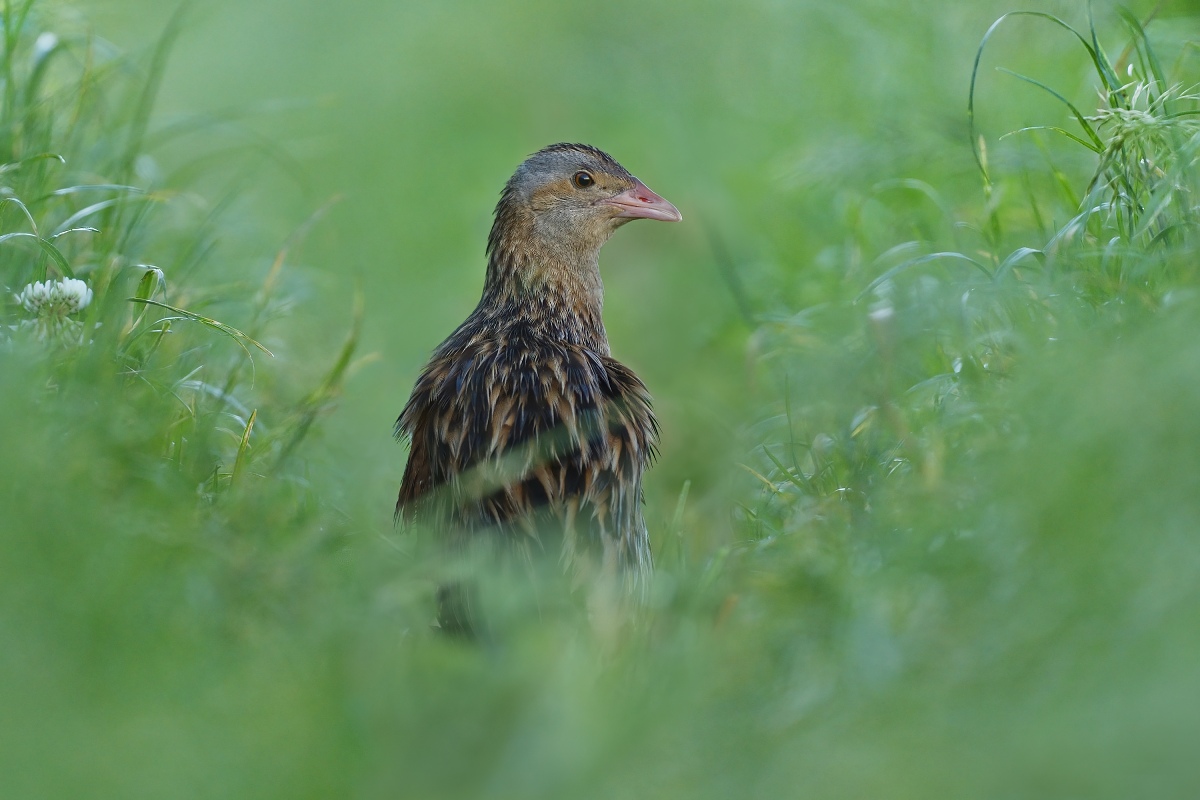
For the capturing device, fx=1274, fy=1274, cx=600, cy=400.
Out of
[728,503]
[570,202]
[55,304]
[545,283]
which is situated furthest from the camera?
[570,202]

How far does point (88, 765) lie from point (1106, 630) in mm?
1738

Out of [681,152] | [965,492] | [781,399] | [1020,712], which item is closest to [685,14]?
[681,152]

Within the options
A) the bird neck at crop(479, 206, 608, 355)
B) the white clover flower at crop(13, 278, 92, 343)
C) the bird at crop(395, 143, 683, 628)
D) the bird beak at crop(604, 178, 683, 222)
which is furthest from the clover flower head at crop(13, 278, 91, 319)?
the bird beak at crop(604, 178, 683, 222)

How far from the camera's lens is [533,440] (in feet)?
10.6

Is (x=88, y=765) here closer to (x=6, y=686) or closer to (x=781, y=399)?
(x=6, y=686)

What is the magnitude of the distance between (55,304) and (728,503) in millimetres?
1877

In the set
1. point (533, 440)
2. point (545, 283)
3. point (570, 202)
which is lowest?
point (533, 440)

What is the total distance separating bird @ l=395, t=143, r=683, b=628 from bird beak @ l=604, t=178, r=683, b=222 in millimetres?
413

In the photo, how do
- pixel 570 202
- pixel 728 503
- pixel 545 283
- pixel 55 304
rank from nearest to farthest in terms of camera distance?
pixel 55 304 < pixel 728 503 < pixel 545 283 < pixel 570 202

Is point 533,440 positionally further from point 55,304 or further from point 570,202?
point 570,202

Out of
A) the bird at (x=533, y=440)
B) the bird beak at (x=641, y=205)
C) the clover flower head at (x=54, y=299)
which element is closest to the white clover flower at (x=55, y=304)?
the clover flower head at (x=54, y=299)

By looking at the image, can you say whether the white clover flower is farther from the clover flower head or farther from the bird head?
the bird head

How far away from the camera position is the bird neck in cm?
409

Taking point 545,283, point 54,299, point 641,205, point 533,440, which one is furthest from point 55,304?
point 641,205
